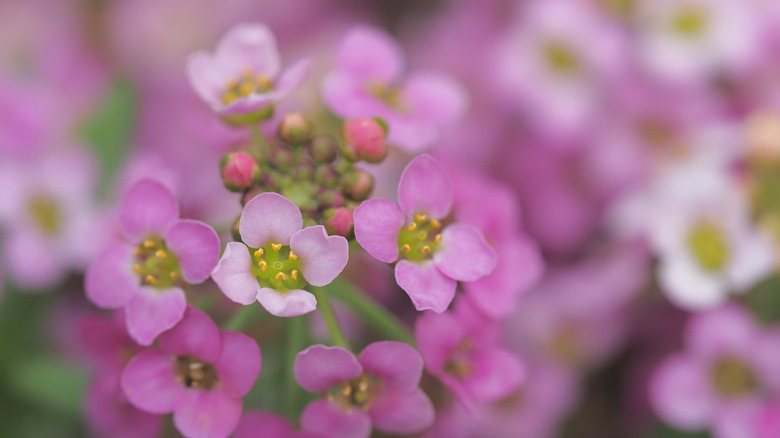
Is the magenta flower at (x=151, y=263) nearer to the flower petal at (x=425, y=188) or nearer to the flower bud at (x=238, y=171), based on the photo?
the flower bud at (x=238, y=171)

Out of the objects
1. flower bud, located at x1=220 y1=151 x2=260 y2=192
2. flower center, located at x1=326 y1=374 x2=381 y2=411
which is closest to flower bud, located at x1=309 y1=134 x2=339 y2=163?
flower bud, located at x1=220 y1=151 x2=260 y2=192

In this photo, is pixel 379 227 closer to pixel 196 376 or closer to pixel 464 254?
pixel 464 254

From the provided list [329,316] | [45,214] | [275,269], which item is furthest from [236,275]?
[45,214]

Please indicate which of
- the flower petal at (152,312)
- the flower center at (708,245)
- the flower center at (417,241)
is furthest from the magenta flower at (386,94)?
the flower center at (708,245)

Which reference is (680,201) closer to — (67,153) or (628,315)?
(628,315)

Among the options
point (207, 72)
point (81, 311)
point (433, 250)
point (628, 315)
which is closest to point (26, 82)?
point (81, 311)
